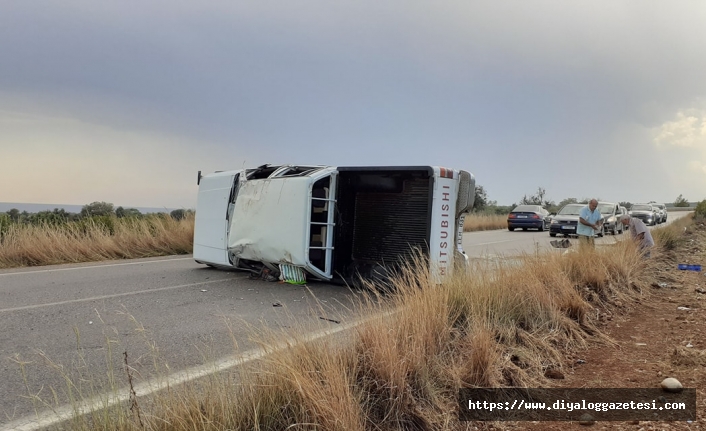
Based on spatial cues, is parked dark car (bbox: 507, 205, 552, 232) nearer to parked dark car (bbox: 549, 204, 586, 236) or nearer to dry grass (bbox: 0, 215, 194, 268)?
parked dark car (bbox: 549, 204, 586, 236)

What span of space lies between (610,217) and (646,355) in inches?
734

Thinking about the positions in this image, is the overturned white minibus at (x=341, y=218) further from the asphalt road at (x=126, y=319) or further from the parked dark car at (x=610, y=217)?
the parked dark car at (x=610, y=217)

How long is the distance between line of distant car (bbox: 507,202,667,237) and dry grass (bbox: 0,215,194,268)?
1255cm

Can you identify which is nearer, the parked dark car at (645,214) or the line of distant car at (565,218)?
the line of distant car at (565,218)

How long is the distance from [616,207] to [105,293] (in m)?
22.2

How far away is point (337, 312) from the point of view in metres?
6.20

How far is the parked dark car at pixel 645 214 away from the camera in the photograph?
118 feet

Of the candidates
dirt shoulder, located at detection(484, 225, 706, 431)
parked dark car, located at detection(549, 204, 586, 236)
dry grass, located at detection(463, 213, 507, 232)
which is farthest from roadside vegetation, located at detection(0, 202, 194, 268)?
dry grass, located at detection(463, 213, 507, 232)

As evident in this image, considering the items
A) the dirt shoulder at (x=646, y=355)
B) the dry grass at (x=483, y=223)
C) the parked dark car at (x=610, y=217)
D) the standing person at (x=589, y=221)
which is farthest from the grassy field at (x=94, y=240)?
the dry grass at (x=483, y=223)

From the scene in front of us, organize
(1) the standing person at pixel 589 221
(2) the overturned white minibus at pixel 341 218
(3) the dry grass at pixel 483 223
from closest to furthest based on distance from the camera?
1. (2) the overturned white minibus at pixel 341 218
2. (1) the standing person at pixel 589 221
3. (3) the dry grass at pixel 483 223

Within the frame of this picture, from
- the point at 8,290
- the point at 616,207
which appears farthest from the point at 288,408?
the point at 616,207

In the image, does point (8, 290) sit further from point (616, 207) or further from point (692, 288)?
point (616, 207)

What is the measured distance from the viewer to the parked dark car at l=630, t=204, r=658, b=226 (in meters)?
36.0

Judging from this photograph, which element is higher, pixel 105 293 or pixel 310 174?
pixel 310 174
